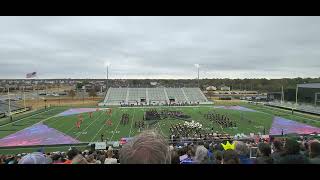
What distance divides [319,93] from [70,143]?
41.0 meters

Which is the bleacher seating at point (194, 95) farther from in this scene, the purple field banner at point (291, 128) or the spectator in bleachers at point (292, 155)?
the spectator in bleachers at point (292, 155)

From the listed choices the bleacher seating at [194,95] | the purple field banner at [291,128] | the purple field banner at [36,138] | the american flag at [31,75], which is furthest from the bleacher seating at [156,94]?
the purple field banner at [36,138]

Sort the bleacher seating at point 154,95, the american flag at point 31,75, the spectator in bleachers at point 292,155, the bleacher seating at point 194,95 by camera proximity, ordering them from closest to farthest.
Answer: the spectator in bleachers at point 292,155 < the american flag at point 31,75 < the bleacher seating at point 154,95 < the bleacher seating at point 194,95

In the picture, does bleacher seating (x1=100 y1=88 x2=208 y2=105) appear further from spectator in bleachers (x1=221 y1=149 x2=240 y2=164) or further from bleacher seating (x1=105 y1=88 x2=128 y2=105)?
spectator in bleachers (x1=221 y1=149 x2=240 y2=164)

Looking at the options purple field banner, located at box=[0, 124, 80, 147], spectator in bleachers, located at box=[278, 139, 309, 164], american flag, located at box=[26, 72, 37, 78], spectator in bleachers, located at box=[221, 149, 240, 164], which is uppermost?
american flag, located at box=[26, 72, 37, 78]

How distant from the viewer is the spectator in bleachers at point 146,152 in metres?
1.72

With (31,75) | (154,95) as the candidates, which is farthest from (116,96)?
(31,75)

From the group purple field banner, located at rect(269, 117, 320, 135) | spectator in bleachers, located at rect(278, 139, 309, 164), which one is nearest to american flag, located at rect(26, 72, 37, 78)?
purple field banner, located at rect(269, 117, 320, 135)

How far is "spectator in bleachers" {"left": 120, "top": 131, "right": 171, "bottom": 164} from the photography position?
5.65ft
